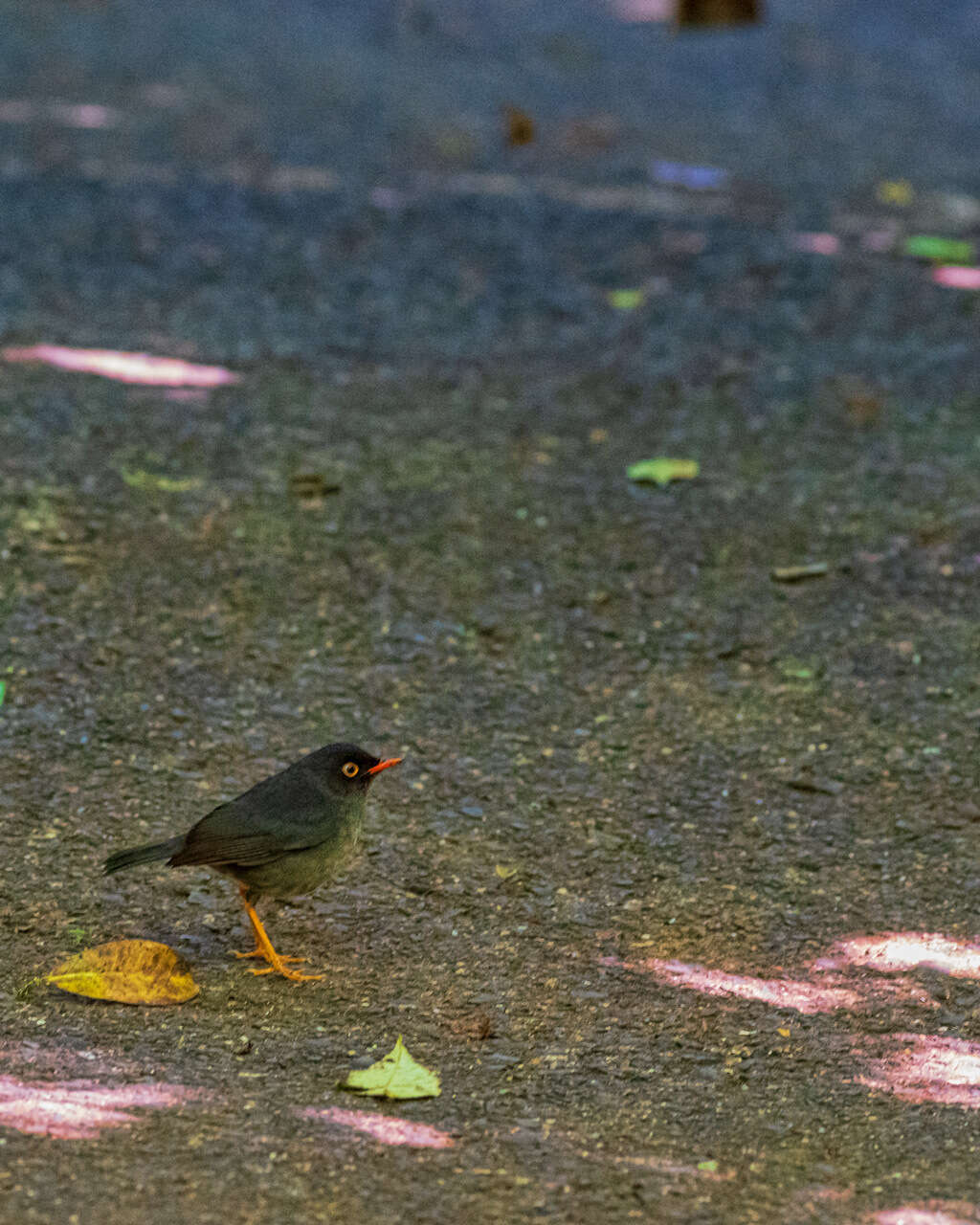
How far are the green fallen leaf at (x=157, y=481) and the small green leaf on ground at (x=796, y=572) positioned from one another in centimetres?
193

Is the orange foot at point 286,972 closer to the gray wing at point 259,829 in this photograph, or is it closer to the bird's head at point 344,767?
the gray wing at point 259,829

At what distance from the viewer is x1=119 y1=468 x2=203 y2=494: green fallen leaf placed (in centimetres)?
498

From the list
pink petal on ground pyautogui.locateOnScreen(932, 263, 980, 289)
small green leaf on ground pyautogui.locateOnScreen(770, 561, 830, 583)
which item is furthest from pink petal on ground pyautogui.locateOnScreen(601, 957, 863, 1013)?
pink petal on ground pyautogui.locateOnScreen(932, 263, 980, 289)

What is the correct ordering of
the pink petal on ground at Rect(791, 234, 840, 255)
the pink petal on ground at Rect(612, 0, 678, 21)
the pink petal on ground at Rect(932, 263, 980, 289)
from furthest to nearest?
the pink petal on ground at Rect(612, 0, 678, 21)
the pink petal on ground at Rect(791, 234, 840, 255)
the pink petal on ground at Rect(932, 263, 980, 289)

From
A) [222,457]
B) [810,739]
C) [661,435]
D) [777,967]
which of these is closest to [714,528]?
[661,435]

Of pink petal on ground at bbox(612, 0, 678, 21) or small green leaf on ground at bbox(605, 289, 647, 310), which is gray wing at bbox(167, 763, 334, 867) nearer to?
small green leaf on ground at bbox(605, 289, 647, 310)

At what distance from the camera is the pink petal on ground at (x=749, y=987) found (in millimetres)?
3076

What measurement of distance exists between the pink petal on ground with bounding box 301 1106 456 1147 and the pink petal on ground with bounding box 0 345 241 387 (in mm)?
3760

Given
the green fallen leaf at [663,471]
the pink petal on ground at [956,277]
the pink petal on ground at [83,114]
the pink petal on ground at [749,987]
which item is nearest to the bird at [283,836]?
the pink petal on ground at [749,987]

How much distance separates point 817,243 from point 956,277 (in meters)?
0.74

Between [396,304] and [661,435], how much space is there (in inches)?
68.2

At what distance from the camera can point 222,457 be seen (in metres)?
5.21

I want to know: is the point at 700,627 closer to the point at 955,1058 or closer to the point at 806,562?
the point at 806,562

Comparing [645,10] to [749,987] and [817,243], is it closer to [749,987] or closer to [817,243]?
[817,243]
